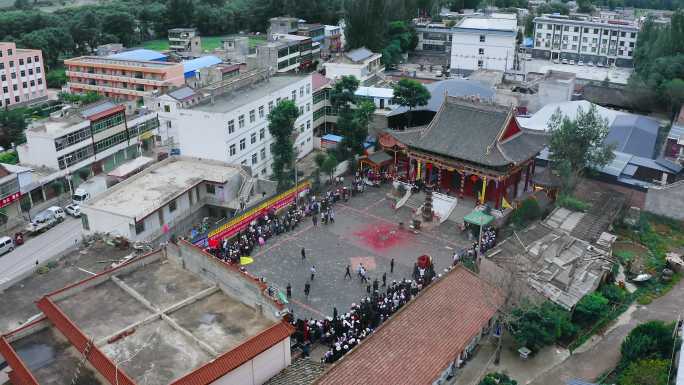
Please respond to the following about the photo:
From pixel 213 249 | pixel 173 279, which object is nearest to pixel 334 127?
pixel 213 249

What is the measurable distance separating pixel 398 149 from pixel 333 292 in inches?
659

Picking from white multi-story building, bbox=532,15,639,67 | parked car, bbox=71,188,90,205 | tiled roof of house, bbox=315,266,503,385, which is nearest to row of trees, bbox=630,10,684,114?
white multi-story building, bbox=532,15,639,67

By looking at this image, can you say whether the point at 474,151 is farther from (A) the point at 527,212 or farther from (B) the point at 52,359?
(B) the point at 52,359

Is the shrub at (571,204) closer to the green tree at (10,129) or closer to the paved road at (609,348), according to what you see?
the paved road at (609,348)

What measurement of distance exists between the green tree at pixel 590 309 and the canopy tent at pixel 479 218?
8581 mm

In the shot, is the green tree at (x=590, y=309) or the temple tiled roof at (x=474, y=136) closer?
the green tree at (x=590, y=309)

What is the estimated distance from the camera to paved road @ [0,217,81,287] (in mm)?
31688

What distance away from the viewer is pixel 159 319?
742 inches

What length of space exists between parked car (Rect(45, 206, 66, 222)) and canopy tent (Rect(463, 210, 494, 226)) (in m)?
24.5

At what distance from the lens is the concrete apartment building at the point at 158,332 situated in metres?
16.7

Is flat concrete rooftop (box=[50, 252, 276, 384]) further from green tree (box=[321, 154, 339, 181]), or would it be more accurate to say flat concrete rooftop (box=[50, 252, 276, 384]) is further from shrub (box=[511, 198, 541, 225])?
shrub (box=[511, 198, 541, 225])

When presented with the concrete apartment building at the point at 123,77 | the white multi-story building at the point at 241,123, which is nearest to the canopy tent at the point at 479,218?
the white multi-story building at the point at 241,123

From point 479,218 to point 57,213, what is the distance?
25.5 meters

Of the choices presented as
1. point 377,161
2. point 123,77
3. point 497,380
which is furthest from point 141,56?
point 497,380
